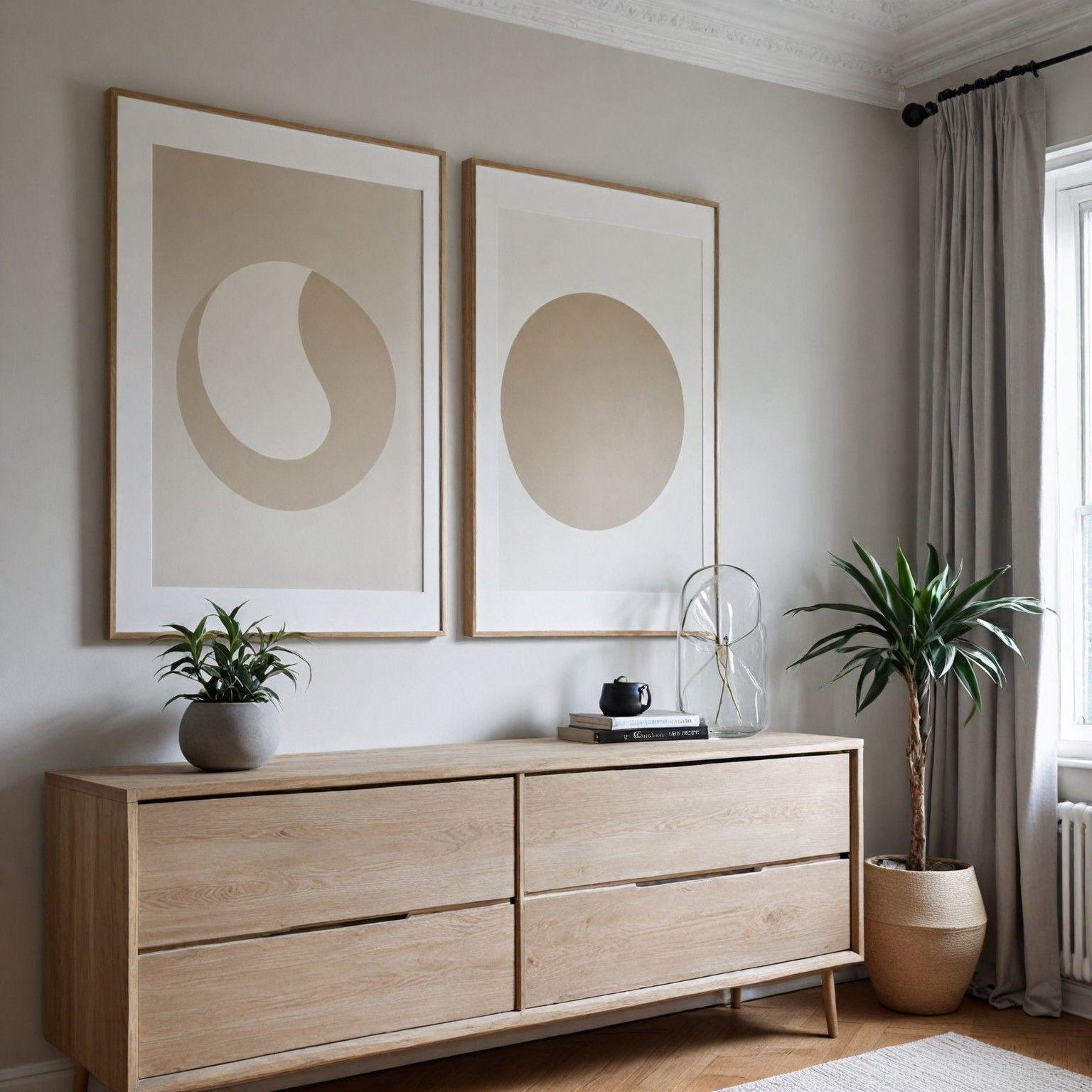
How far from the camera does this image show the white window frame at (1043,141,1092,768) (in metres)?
3.55

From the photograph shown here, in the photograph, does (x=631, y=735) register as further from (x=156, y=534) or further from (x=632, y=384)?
(x=156, y=534)

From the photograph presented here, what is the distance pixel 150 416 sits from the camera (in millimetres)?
2701

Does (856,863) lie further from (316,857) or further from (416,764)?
(316,857)

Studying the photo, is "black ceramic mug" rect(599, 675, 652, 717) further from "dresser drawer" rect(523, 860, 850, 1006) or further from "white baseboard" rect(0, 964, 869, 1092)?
"white baseboard" rect(0, 964, 869, 1092)

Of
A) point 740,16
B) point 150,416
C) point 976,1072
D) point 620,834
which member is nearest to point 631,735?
point 620,834

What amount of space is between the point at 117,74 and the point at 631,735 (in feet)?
6.26

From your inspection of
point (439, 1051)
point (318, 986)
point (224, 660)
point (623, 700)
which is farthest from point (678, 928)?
point (224, 660)

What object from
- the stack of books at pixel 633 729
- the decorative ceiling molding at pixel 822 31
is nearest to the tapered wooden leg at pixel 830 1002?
the stack of books at pixel 633 729

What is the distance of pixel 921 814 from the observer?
338cm

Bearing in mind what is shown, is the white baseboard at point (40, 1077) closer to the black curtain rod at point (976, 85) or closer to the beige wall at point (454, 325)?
the beige wall at point (454, 325)

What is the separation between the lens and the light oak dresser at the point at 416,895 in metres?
2.24

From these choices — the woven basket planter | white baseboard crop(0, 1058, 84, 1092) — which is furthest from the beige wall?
the woven basket planter

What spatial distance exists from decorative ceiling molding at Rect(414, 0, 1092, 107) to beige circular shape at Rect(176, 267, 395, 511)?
91cm

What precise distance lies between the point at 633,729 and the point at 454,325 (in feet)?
3.62
